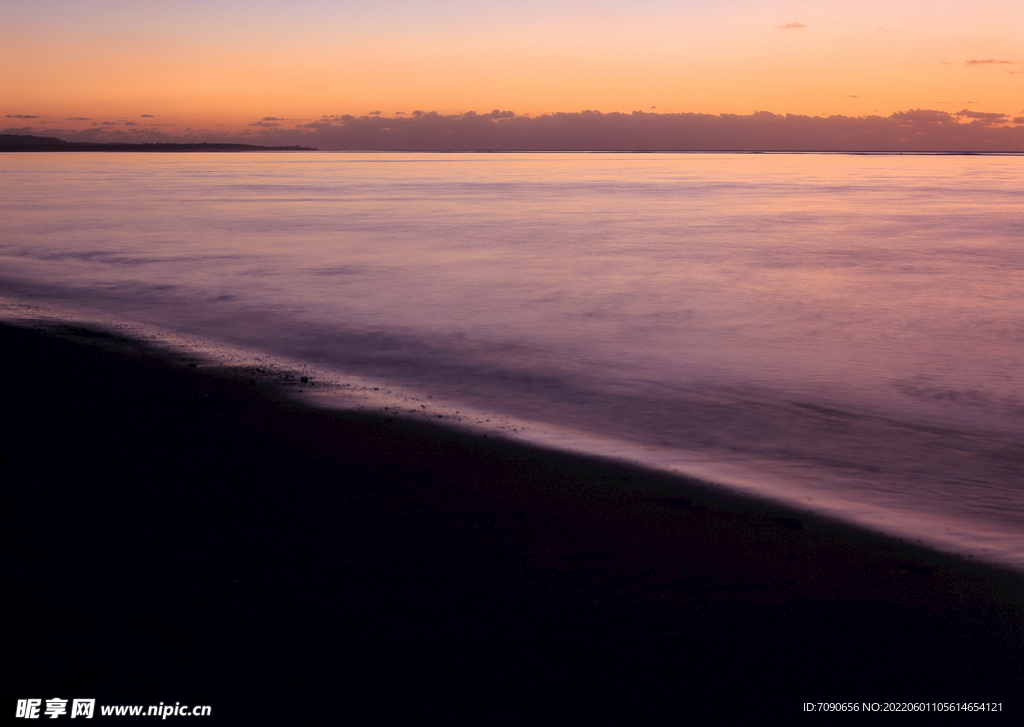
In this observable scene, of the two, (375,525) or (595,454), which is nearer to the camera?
(375,525)

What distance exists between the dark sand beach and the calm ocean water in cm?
109

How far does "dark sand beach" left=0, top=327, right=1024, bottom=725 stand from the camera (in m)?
2.68

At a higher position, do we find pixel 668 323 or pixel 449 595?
pixel 449 595

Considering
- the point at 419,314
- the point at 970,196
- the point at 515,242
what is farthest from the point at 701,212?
the point at 419,314

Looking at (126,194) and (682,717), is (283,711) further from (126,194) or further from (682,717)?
(126,194)

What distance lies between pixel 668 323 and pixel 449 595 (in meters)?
9.04

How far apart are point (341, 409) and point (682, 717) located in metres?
3.97

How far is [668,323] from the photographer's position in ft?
38.7

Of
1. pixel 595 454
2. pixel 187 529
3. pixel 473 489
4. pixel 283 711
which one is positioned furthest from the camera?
pixel 595 454

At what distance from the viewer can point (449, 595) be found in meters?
3.21

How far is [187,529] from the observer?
3.68m

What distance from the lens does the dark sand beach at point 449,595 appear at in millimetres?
2682

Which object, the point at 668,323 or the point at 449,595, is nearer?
the point at 449,595

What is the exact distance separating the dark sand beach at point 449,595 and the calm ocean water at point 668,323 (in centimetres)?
109
